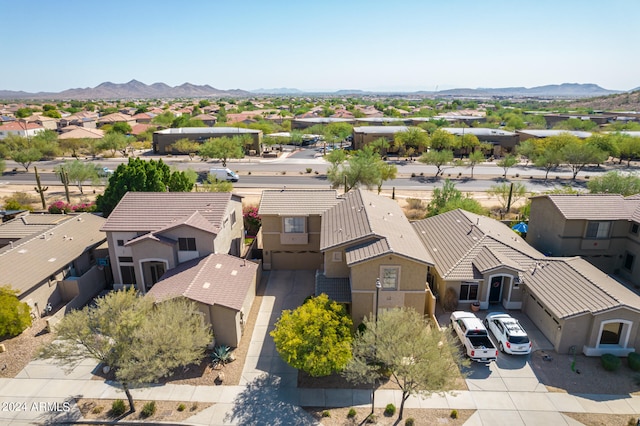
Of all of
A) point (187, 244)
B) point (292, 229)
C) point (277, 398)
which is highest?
point (187, 244)

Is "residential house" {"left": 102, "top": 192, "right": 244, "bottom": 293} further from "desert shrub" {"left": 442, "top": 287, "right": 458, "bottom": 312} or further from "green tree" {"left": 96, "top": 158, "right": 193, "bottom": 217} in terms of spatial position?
"desert shrub" {"left": 442, "top": 287, "right": 458, "bottom": 312}

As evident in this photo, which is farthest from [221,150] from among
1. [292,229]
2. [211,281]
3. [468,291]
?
[468,291]

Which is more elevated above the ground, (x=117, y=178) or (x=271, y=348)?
(x=117, y=178)

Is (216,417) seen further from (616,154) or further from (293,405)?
(616,154)

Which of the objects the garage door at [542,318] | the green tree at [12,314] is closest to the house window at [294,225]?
the garage door at [542,318]

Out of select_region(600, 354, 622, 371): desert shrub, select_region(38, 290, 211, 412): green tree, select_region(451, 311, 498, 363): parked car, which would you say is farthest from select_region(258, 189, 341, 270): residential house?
select_region(600, 354, 622, 371): desert shrub

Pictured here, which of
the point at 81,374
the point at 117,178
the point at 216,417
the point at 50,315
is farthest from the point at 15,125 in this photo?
the point at 216,417

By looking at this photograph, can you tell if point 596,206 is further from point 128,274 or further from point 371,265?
point 128,274
